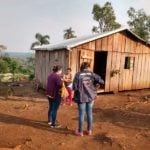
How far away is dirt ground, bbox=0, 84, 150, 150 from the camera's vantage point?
7.80 m

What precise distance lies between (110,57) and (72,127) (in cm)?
750

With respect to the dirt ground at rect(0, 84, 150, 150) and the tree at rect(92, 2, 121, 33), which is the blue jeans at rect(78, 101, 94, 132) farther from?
the tree at rect(92, 2, 121, 33)

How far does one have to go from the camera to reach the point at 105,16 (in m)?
35.6

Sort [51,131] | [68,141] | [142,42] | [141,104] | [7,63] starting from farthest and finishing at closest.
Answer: [7,63] → [142,42] → [141,104] → [51,131] → [68,141]

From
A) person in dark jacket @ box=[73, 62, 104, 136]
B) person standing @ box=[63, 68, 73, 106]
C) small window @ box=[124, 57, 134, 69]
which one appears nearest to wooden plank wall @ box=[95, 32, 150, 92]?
small window @ box=[124, 57, 134, 69]

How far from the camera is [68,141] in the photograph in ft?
26.4

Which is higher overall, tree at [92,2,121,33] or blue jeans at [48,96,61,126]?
tree at [92,2,121,33]

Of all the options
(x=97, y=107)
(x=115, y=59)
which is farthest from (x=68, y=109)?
(x=115, y=59)

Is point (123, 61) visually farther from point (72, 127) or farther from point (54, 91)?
point (54, 91)

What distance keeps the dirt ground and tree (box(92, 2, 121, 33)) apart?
72.7 feet

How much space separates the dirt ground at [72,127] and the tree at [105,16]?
72.7 feet

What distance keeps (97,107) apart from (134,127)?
3.43 metres

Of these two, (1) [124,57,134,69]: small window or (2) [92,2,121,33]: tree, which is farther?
(2) [92,2,121,33]: tree

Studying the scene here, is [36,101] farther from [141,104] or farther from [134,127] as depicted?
[134,127]
